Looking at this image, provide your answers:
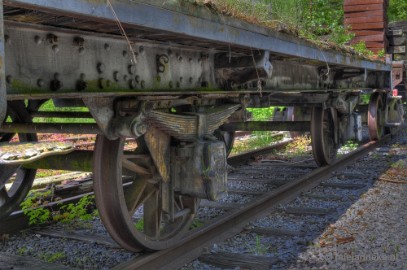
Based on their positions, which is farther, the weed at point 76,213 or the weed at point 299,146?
the weed at point 299,146

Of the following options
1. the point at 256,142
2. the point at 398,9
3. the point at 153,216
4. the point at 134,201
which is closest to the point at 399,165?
the point at 256,142

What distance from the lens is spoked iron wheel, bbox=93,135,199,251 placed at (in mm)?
3498

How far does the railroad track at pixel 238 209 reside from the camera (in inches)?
150

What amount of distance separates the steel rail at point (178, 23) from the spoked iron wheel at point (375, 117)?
274 inches

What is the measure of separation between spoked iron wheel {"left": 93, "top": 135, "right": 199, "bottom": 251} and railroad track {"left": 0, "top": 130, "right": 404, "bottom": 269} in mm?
141

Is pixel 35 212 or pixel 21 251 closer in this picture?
pixel 21 251

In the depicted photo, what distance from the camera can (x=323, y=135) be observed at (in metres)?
7.61

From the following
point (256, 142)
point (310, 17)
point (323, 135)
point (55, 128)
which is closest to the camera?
point (55, 128)

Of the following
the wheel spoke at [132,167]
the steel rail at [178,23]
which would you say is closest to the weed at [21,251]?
the wheel spoke at [132,167]

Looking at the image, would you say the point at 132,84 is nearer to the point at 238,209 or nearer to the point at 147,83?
the point at 147,83

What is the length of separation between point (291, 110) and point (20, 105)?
7.12m

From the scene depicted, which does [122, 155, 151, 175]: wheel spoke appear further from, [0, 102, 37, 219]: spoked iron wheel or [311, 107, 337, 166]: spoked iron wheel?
[311, 107, 337, 166]: spoked iron wheel

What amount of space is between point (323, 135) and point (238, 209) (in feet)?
10.1

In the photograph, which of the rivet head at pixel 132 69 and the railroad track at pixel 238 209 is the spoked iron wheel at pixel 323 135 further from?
the rivet head at pixel 132 69
